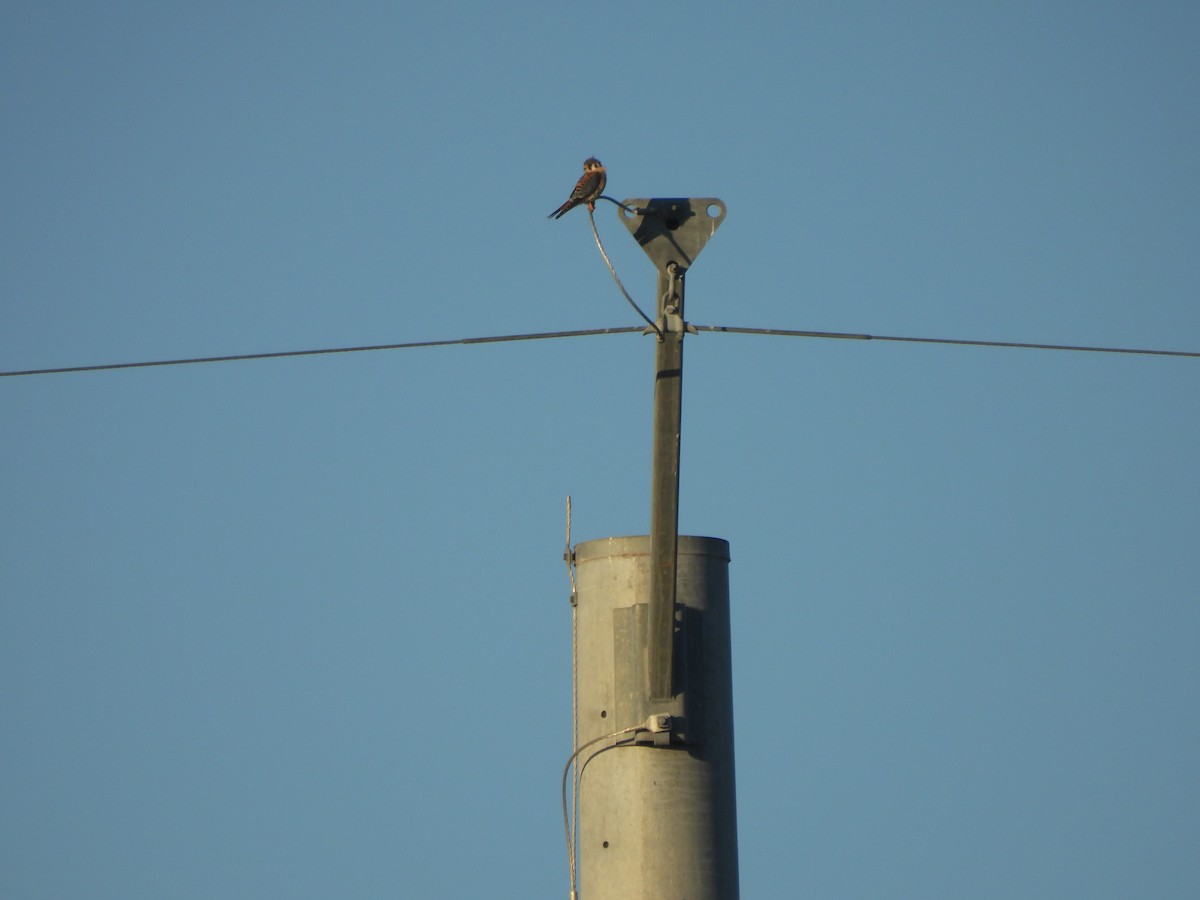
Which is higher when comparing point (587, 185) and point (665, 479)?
point (587, 185)

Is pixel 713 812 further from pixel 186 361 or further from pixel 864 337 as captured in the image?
pixel 186 361

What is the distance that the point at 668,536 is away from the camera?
6441mm

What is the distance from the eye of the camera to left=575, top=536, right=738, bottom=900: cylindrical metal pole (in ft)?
22.0

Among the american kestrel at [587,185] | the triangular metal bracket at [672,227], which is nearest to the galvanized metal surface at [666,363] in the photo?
the triangular metal bracket at [672,227]

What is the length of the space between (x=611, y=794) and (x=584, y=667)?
0.59m

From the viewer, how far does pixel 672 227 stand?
6539 mm

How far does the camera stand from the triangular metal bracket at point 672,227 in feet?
21.4

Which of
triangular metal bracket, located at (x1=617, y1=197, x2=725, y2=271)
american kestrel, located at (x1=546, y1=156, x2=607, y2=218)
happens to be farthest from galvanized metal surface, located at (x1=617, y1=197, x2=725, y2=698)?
american kestrel, located at (x1=546, y1=156, x2=607, y2=218)

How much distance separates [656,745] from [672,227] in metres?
2.21

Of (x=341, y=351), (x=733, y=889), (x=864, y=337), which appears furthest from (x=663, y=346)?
(x=733, y=889)

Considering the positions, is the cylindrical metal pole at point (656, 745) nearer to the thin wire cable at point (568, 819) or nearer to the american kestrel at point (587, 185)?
the thin wire cable at point (568, 819)

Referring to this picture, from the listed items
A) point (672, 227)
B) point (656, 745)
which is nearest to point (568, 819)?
point (656, 745)

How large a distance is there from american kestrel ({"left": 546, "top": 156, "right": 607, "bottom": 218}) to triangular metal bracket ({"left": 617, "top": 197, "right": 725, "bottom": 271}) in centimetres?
123

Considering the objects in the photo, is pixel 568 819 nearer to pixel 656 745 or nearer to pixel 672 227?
pixel 656 745
